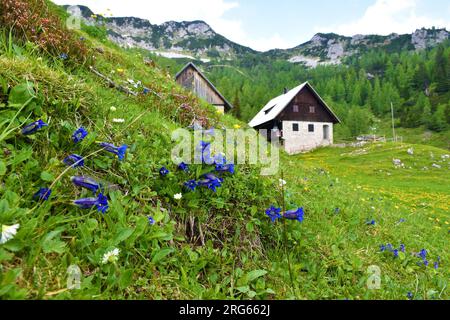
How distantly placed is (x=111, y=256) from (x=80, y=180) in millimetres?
633

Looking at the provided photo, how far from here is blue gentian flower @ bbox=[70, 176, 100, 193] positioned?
7.06 ft

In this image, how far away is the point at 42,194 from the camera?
1.96 m

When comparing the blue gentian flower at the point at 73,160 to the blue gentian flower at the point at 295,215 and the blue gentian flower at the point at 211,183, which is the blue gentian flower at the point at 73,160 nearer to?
the blue gentian flower at the point at 211,183

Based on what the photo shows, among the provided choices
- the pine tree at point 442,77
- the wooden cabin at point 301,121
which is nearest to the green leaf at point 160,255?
→ the wooden cabin at point 301,121

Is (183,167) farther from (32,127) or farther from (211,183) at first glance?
(32,127)

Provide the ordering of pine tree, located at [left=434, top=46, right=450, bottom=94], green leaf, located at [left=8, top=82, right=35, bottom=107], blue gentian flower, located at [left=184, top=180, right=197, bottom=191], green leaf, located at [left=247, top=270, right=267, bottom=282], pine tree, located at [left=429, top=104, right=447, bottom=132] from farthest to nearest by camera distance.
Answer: pine tree, located at [left=434, top=46, right=450, bottom=94], pine tree, located at [left=429, top=104, right=447, bottom=132], blue gentian flower, located at [left=184, top=180, right=197, bottom=191], green leaf, located at [left=8, top=82, right=35, bottom=107], green leaf, located at [left=247, top=270, right=267, bottom=282]

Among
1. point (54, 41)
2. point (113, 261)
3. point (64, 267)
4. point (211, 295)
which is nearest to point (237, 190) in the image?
point (211, 295)

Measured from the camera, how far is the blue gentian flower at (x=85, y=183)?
7.06 feet

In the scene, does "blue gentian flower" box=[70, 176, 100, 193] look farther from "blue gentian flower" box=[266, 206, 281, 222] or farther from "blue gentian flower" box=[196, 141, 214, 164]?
"blue gentian flower" box=[266, 206, 281, 222]

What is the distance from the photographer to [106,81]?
4.74 m

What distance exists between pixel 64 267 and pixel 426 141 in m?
99.7

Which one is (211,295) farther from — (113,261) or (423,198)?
(423,198)

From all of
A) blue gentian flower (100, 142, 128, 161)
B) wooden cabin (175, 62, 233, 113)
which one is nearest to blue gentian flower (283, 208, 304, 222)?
blue gentian flower (100, 142, 128, 161)

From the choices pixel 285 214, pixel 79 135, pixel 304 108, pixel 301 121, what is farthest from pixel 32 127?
pixel 304 108
